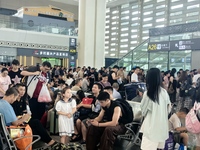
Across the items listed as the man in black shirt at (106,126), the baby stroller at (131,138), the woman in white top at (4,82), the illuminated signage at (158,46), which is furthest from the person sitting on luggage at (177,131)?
the illuminated signage at (158,46)

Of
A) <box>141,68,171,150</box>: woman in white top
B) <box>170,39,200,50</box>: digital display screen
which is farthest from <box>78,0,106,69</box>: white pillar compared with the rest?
<box>141,68,171,150</box>: woman in white top

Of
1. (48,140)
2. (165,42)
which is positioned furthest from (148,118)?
(165,42)

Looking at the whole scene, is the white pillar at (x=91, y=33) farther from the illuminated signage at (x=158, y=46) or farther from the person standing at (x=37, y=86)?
the person standing at (x=37, y=86)

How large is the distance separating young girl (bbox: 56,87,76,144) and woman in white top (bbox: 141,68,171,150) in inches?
73.3

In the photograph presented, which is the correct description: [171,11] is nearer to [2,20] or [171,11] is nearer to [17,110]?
[2,20]

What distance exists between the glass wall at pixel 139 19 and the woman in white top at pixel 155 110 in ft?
63.9

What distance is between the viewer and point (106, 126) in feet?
14.1

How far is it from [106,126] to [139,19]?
23650 mm

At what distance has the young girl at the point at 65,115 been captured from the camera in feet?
15.8

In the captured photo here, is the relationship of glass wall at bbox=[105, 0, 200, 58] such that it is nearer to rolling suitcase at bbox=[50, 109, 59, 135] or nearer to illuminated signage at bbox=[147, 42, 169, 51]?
illuminated signage at bbox=[147, 42, 169, 51]

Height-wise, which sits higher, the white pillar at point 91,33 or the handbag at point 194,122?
the white pillar at point 91,33

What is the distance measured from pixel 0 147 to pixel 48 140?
135 cm

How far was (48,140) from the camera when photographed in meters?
4.29

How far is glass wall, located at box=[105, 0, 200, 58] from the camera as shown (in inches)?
874
